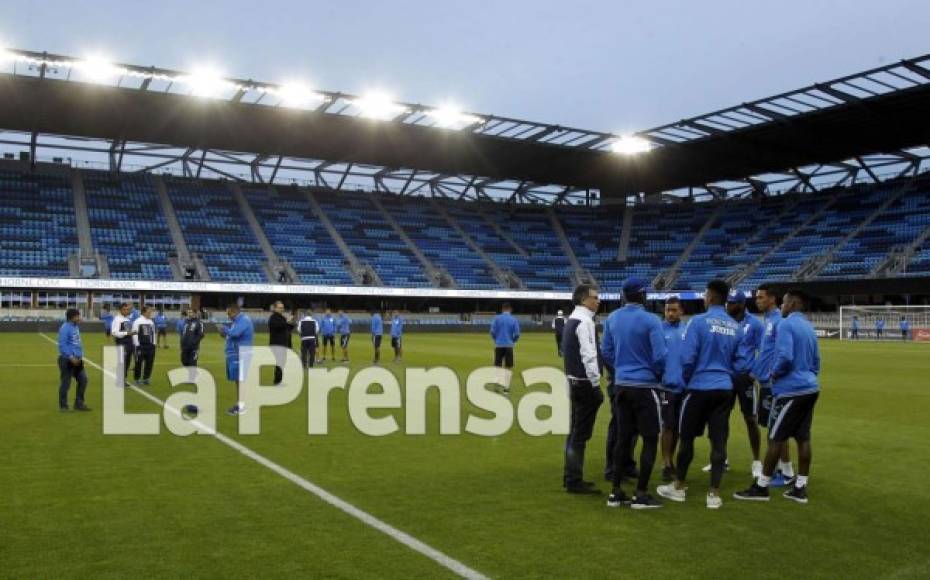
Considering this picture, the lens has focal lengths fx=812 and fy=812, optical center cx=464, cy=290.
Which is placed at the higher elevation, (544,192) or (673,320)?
(544,192)

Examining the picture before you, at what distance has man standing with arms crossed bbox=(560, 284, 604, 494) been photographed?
757 cm

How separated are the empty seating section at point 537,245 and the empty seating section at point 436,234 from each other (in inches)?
6.0

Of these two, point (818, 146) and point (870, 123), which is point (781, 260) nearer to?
point (818, 146)

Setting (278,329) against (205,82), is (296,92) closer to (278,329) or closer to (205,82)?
(205,82)

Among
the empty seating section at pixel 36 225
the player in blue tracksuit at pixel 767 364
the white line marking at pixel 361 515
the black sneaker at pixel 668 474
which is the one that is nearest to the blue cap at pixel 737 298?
the player in blue tracksuit at pixel 767 364

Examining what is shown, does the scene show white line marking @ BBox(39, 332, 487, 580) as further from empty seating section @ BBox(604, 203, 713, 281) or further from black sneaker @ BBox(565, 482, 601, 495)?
empty seating section @ BBox(604, 203, 713, 281)

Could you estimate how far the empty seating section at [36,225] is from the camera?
5197 centimetres

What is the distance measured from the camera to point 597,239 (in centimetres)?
7600

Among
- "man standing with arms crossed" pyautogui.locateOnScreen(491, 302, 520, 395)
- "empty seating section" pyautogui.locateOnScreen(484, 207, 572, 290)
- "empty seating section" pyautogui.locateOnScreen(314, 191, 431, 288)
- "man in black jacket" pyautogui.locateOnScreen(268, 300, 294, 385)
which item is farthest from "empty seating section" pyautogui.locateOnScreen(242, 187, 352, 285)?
"man in black jacket" pyautogui.locateOnScreen(268, 300, 294, 385)

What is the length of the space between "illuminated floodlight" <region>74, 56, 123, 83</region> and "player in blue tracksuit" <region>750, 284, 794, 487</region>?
4223cm

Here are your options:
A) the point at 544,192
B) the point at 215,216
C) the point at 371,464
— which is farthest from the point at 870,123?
the point at 371,464

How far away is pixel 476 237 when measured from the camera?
72.8m

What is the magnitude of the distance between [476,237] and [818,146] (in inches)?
1145

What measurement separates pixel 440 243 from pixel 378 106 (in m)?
22.1
